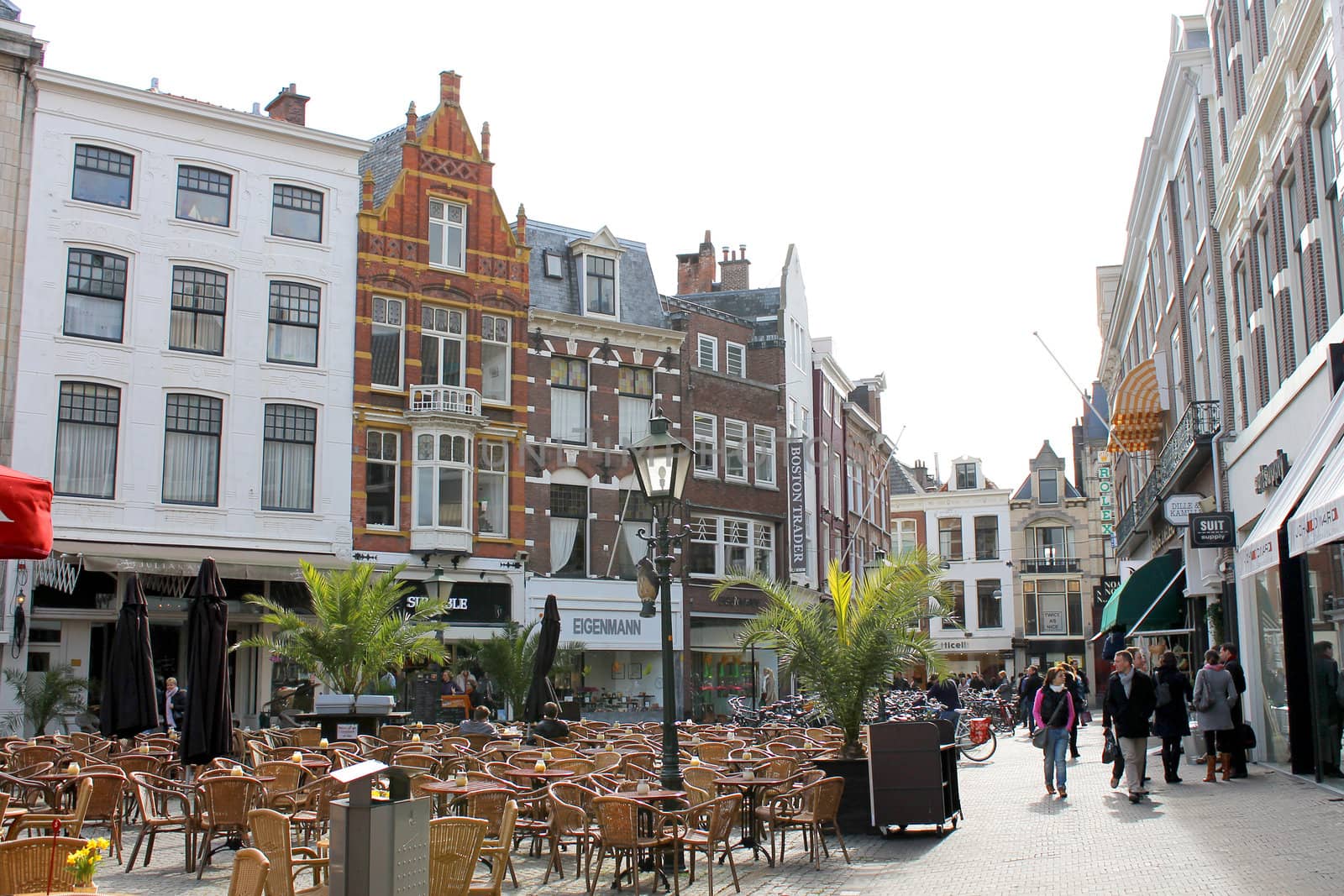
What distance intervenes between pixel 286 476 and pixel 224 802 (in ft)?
60.6

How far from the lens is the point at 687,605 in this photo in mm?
36750

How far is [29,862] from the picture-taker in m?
6.70

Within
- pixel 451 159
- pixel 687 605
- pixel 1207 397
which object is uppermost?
pixel 451 159

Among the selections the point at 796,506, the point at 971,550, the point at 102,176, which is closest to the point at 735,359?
the point at 796,506

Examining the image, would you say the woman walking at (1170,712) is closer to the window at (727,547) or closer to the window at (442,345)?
the window at (442,345)

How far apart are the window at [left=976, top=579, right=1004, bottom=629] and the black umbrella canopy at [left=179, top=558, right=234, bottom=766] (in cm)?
5730

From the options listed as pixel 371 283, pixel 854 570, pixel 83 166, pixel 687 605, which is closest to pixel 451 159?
pixel 371 283

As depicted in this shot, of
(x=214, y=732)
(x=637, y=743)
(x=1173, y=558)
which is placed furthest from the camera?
(x=1173, y=558)

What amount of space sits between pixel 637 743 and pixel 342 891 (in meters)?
9.92

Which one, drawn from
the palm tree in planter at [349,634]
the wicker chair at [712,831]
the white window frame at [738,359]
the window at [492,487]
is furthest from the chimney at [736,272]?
the wicker chair at [712,831]

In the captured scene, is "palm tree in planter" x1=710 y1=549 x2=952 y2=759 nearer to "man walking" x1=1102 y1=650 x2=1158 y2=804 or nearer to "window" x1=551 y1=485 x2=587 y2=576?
"man walking" x1=1102 y1=650 x2=1158 y2=804

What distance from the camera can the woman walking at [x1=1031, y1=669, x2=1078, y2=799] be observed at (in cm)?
1639

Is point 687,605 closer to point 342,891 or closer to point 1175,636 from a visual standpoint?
point 1175,636

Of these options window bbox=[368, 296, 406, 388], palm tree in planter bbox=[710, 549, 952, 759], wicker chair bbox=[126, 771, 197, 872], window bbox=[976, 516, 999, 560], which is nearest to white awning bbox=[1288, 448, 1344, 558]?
palm tree in planter bbox=[710, 549, 952, 759]
